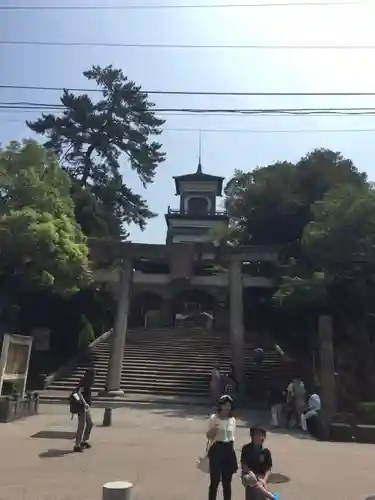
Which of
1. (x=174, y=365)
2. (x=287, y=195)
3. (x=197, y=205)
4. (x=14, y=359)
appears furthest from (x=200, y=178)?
(x=14, y=359)

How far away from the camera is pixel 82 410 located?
389 inches

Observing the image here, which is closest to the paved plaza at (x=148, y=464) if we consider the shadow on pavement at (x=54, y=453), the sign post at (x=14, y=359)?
the shadow on pavement at (x=54, y=453)

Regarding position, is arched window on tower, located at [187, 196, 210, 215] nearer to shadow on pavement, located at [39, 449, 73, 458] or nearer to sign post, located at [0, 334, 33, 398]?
sign post, located at [0, 334, 33, 398]

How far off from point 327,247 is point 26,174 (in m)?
11.4

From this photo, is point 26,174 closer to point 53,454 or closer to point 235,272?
point 235,272

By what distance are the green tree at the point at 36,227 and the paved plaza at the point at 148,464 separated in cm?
759

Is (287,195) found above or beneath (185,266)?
above

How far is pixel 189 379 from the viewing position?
23.1 metres

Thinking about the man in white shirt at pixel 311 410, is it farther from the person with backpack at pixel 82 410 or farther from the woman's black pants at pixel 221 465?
the woman's black pants at pixel 221 465

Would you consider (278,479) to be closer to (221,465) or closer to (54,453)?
(221,465)

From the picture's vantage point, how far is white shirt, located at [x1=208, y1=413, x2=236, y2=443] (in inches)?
243

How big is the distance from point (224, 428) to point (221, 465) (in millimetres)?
377

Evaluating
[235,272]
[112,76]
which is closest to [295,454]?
[235,272]

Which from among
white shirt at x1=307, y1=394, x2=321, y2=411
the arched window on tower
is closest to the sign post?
white shirt at x1=307, y1=394, x2=321, y2=411
